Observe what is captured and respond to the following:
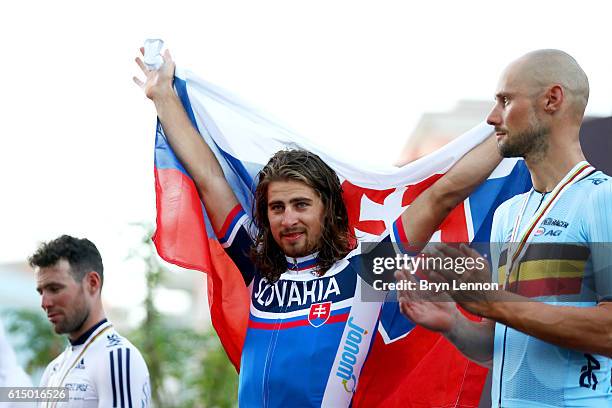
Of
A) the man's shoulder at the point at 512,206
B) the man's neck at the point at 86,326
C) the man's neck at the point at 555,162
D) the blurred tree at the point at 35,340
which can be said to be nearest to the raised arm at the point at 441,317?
the man's shoulder at the point at 512,206

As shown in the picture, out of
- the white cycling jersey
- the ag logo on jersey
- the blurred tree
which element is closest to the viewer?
the ag logo on jersey

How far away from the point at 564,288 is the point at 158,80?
269 centimetres

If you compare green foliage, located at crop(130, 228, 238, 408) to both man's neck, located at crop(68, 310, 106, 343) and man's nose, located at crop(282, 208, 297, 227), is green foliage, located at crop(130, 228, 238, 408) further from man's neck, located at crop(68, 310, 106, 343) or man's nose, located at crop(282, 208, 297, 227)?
man's nose, located at crop(282, 208, 297, 227)

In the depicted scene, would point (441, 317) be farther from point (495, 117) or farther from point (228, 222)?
point (228, 222)

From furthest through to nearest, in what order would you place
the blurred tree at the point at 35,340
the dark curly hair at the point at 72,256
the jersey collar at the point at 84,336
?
the blurred tree at the point at 35,340 < the dark curly hair at the point at 72,256 < the jersey collar at the point at 84,336

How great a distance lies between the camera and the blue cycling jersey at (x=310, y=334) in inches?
175

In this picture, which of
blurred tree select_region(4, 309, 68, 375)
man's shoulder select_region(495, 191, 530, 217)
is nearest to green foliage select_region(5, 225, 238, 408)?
blurred tree select_region(4, 309, 68, 375)

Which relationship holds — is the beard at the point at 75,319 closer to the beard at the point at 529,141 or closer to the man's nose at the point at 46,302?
the man's nose at the point at 46,302

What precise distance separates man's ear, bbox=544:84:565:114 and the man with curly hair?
0.99 m

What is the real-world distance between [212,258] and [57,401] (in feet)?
5.06

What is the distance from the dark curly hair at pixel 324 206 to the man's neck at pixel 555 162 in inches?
49.8

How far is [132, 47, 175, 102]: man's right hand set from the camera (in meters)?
5.22

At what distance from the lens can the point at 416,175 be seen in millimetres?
4992

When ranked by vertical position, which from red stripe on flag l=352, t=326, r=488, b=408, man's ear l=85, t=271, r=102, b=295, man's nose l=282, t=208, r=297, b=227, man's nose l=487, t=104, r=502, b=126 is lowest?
red stripe on flag l=352, t=326, r=488, b=408
